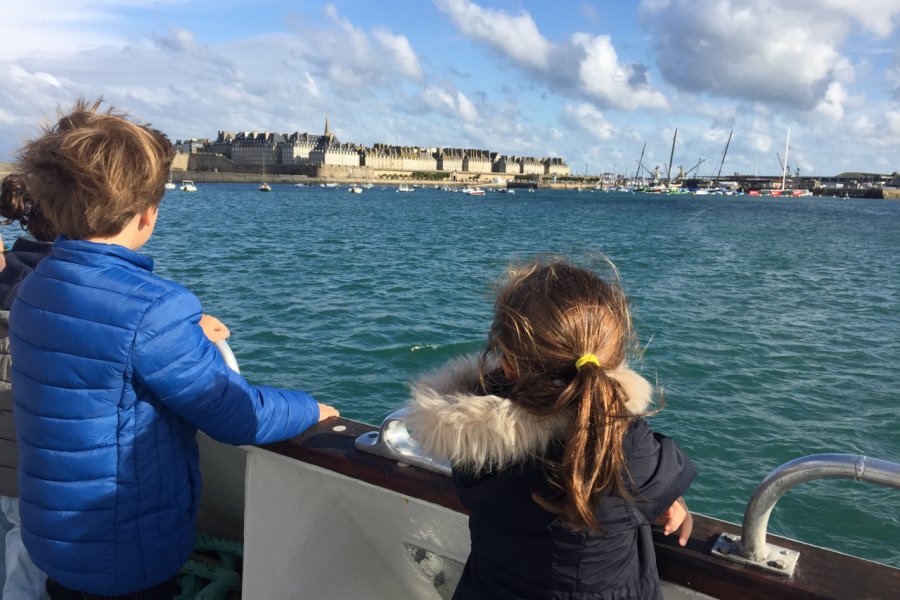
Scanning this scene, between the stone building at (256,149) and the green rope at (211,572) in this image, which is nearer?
the green rope at (211,572)

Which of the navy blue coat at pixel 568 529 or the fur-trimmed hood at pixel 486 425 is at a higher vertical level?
the fur-trimmed hood at pixel 486 425

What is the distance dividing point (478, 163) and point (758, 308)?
176 m

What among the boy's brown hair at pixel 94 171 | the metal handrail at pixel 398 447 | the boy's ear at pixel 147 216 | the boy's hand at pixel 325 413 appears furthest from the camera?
the boy's hand at pixel 325 413

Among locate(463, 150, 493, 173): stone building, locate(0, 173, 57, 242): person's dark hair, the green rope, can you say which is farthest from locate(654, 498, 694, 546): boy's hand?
locate(463, 150, 493, 173): stone building

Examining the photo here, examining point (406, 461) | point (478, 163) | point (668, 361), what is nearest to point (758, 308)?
point (668, 361)

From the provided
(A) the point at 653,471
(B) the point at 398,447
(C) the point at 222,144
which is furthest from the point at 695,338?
(C) the point at 222,144

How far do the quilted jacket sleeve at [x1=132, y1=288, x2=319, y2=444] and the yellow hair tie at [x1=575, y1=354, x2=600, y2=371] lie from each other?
0.88 m

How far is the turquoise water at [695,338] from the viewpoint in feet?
23.0

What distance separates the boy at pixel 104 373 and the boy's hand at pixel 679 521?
1067mm

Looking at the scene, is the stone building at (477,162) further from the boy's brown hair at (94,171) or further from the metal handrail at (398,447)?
the boy's brown hair at (94,171)

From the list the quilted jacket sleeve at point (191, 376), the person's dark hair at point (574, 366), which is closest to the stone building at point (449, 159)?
the quilted jacket sleeve at point (191, 376)

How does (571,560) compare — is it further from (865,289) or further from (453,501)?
(865,289)

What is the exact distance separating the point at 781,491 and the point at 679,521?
0.22 meters

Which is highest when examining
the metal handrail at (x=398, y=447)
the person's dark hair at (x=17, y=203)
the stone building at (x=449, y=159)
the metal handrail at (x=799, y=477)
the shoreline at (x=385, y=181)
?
the stone building at (x=449, y=159)
